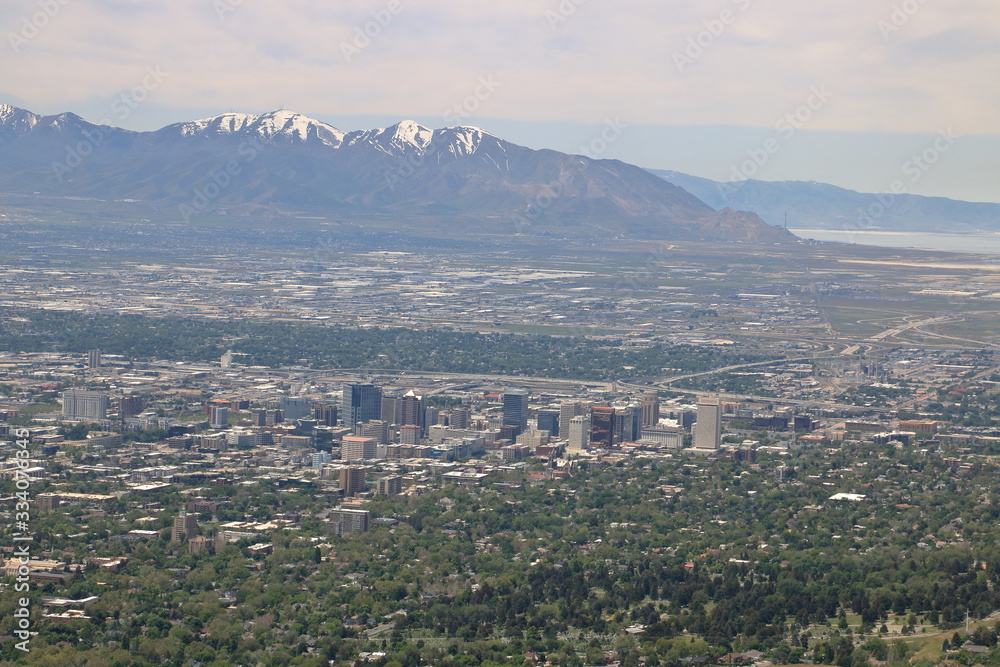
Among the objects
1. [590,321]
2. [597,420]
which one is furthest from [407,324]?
[597,420]

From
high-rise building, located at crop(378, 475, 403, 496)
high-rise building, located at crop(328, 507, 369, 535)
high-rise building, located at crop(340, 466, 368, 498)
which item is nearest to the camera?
high-rise building, located at crop(328, 507, 369, 535)

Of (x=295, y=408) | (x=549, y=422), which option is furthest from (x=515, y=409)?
(x=295, y=408)

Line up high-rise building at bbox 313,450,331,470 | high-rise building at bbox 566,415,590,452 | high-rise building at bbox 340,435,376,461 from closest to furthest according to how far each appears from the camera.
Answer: high-rise building at bbox 313,450,331,470 → high-rise building at bbox 340,435,376,461 → high-rise building at bbox 566,415,590,452

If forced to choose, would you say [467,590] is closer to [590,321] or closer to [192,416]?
[192,416]

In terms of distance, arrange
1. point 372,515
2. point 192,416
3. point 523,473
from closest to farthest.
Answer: point 372,515 < point 523,473 < point 192,416

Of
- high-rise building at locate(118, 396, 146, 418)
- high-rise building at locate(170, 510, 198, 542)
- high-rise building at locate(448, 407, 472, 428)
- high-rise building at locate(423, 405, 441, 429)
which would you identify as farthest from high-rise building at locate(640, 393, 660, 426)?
high-rise building at locate(170, 510, 198, 542)

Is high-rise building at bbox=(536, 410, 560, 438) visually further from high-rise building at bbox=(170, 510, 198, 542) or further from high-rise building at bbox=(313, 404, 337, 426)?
high-rise building at bbox=(170, 510, 198, 542)
